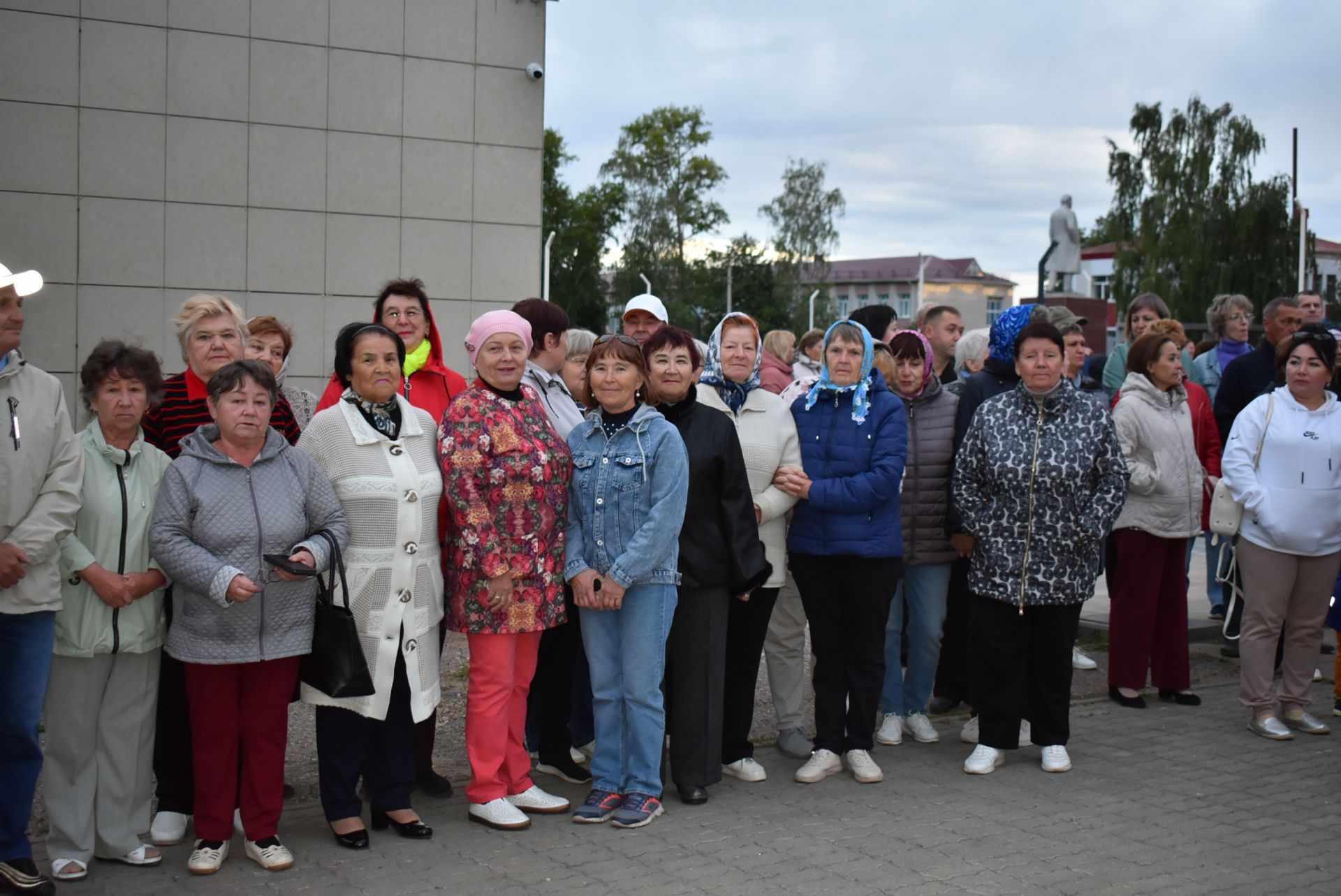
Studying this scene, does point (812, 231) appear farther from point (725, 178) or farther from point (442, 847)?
point (442, 847)

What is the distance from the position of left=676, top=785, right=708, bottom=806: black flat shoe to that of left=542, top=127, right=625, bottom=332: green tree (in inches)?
2056

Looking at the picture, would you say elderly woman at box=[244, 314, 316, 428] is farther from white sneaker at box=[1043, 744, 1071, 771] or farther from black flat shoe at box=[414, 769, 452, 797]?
white sneaker at box=[1043, 744, 1071, 771]

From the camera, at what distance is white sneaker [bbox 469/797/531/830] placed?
482cm

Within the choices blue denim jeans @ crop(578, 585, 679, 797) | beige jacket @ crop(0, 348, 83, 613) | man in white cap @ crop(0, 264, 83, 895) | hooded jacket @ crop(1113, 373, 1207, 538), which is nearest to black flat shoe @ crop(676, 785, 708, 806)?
blue denim jeans @ crop(578, 585, 679, 797)

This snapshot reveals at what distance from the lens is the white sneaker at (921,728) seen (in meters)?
6.20

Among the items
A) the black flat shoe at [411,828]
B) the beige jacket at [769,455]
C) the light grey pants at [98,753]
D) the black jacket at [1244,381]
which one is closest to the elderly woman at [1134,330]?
the black jacket at [1244,381]

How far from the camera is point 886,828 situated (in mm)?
4891

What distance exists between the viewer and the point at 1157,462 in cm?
677

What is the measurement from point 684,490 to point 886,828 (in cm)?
160

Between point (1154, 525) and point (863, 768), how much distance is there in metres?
2.46

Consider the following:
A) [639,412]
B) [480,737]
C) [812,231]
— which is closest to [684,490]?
[639,412]

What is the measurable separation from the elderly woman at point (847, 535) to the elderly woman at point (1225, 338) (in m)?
4.70

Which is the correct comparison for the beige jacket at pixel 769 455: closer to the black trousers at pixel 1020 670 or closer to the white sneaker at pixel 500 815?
the black trousers at pixel 1020 670

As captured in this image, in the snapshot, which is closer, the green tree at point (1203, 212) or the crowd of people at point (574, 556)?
the crowd of people at point (574, 556)
